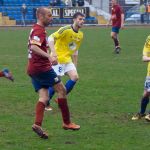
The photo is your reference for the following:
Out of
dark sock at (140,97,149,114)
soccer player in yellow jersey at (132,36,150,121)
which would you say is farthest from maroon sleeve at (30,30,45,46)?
dark sock at (140,97,149,114)

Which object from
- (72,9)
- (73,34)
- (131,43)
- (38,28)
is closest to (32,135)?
(38,28)

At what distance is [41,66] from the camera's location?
8.93 meters

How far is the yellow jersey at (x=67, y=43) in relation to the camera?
1129 centimetres

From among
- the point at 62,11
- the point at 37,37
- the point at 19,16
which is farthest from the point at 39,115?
the point at 19,16

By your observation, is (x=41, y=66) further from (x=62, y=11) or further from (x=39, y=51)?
(x=62, y=11)

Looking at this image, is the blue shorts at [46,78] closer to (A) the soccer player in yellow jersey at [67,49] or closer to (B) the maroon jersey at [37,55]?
(B) the maroon jersey at [37,55]

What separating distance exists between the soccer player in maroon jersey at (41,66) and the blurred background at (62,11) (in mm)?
39890

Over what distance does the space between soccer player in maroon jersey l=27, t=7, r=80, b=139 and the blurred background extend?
39.9m

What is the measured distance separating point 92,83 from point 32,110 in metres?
3.86

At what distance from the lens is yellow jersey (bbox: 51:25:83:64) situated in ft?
37.0

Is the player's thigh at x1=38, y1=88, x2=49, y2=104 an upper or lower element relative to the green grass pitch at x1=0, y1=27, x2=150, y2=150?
upper

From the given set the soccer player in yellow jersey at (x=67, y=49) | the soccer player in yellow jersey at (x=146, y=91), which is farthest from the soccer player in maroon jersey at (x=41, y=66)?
the soccer player in yellow jersey at (x=67, y=49)

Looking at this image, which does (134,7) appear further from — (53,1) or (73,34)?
(73,34)

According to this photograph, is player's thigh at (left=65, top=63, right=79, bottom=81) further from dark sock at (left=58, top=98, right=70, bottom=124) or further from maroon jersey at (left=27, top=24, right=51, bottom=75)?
maroon jersey at (left=27, top=24, right=51, bottom=75)
